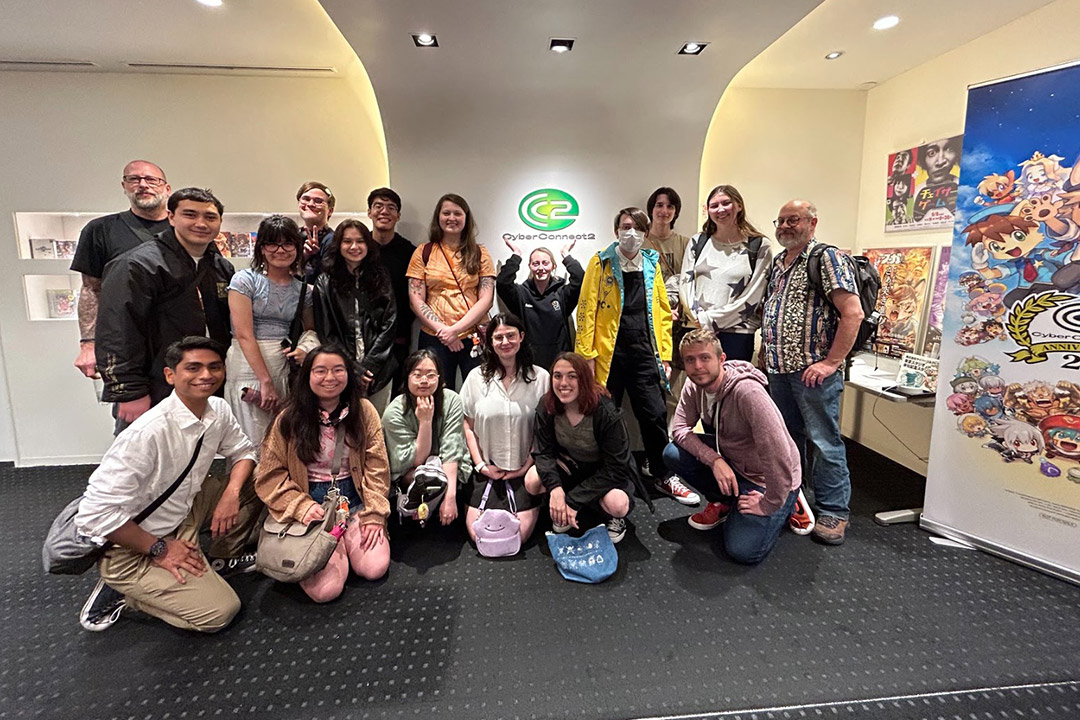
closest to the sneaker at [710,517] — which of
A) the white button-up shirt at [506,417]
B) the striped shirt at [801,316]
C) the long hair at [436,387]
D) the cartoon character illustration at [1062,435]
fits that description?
the striped shirt at [801,316]

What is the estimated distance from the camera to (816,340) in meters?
2.33

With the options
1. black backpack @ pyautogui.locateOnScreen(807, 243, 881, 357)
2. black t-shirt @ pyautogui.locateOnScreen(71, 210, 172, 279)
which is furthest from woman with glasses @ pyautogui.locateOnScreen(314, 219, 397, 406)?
black backpack @ pyautogui.locateOnScreen(807, 243, 881, 357)

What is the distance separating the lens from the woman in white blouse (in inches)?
95.8

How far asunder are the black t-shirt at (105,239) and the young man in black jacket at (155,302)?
362mm

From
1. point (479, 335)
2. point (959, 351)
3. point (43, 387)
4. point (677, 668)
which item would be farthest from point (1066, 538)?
point (43, 387)

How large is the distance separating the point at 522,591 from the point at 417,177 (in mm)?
2552

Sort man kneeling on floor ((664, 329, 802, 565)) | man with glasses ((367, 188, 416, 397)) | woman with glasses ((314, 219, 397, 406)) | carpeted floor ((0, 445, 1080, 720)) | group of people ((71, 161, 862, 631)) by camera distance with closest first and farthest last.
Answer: carpeted floor ((0, 445, 1080, 720))
group of people ((71, 161, 862, 631))
man kneeling on floor ((664, 329, 802, 565))
woman with glasses ((314, 219, 397, 406))
man with glasses ((367, 188, 416, 397))

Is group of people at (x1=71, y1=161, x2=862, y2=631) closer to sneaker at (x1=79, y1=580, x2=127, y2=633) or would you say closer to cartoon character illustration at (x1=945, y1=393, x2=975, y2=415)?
sneaker at (x1=79, y1=580, x2=127, y2=633)

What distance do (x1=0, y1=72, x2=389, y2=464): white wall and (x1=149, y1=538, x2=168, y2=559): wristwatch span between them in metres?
2.34

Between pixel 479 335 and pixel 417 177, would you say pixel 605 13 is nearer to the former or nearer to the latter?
pixel 417 177

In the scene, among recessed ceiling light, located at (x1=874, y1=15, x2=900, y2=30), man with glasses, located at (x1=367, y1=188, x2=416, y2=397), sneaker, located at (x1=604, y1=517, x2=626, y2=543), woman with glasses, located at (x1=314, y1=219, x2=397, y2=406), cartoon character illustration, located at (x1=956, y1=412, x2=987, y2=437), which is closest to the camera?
cartoon character illustration, located at (x1=956, y1=412, x2=987, y2=437)

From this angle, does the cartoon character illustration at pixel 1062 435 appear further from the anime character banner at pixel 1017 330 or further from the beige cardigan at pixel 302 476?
the beige cardigan at pixel 302 476

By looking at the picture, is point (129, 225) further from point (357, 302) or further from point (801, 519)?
point (801, 519)

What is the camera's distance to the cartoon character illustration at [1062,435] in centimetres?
199
